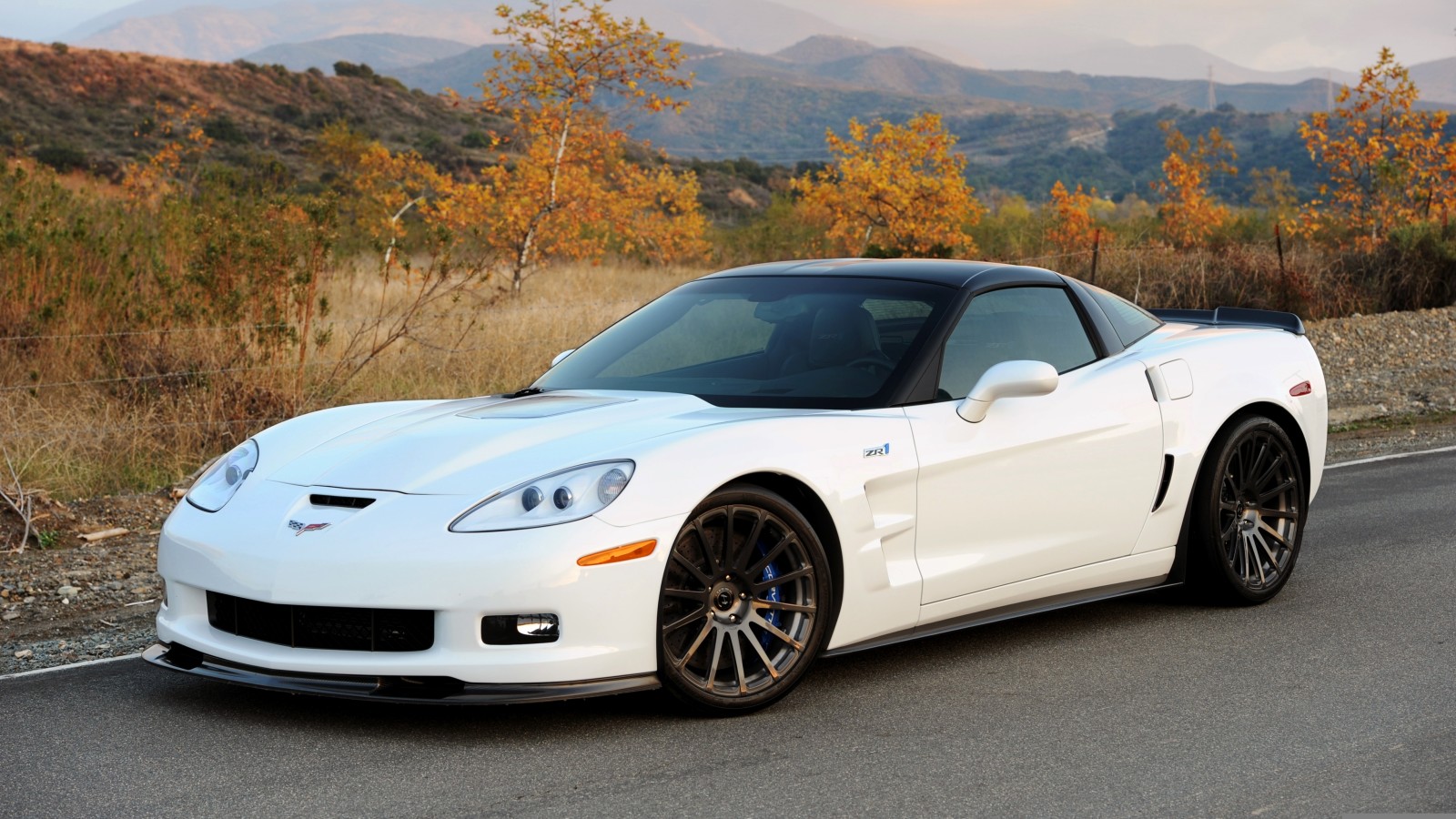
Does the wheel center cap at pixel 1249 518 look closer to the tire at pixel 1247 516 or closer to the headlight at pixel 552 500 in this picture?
the tire at pixel 1247 516

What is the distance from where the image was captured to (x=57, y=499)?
8.89 m

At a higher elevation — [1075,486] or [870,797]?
[1075,486]

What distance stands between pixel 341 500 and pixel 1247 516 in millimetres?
3743

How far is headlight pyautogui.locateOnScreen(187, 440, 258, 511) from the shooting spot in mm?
4816

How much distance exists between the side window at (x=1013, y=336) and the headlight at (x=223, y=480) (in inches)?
94.3

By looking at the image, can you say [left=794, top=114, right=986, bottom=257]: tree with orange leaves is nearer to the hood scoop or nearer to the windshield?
the windshield

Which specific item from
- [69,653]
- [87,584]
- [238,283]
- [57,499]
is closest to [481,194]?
[238,283]

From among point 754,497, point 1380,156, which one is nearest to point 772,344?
point 754,497

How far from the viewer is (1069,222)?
99.4 ft

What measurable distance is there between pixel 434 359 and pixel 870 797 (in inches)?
400

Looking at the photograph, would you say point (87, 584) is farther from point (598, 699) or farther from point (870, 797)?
point (870, 797)

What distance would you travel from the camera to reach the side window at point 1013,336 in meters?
5.41

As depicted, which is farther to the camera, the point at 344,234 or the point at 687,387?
the point at 344,234

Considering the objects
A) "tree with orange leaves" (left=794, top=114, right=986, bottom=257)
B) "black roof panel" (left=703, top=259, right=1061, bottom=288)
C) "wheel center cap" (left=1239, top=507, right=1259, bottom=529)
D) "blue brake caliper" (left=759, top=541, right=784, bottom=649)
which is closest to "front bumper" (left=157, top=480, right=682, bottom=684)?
"blue brake caliper" (left=759, top=541, right=784, bottom=649)
